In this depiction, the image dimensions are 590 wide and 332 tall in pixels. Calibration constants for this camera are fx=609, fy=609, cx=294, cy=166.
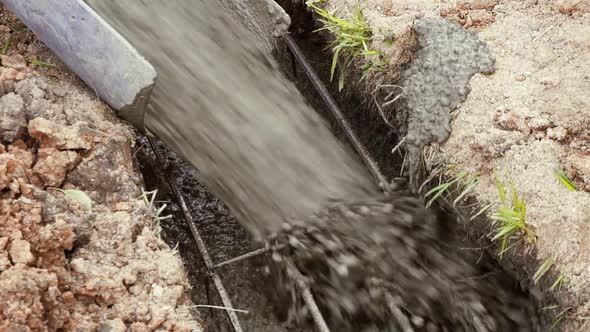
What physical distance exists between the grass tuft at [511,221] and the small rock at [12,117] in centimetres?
170

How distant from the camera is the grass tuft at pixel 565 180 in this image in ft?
7.09

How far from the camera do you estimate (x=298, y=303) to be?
8.77 ft

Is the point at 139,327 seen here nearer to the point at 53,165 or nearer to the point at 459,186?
the point at 53,165

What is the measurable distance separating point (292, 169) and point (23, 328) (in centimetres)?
132

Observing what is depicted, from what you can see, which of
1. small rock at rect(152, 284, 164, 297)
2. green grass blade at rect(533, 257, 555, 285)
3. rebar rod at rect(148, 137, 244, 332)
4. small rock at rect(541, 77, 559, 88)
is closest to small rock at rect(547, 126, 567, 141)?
small rock at rect(541, 77, 559, 88)

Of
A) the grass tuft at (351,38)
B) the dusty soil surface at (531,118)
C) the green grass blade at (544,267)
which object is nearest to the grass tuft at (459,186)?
the dusty soil surface at (531,118)

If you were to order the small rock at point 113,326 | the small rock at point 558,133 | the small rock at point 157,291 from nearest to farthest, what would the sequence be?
the small rock at point 113,326 → the small rock at point 157,291 → the small rock at point 558,133

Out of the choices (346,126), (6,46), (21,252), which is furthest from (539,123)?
(6,46)

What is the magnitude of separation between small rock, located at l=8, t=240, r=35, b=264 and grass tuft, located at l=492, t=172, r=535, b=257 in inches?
59.8

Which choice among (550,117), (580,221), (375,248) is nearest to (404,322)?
(375,248)

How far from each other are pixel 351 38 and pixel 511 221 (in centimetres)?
112

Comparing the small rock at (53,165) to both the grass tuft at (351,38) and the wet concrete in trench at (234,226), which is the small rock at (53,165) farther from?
the grass tuft at (351,38)

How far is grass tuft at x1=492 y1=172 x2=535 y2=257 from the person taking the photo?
211cm

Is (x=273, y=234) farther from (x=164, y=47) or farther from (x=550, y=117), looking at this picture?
(x=550, y=117)
